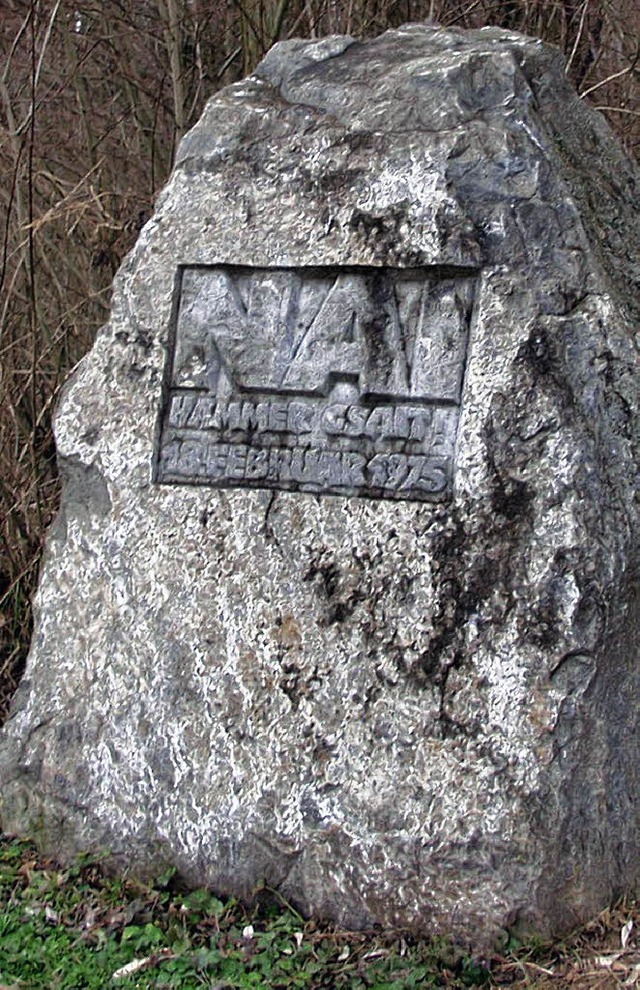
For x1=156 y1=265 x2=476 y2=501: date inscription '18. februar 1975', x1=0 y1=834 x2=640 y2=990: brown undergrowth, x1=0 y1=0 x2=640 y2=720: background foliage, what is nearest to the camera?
x1=0 y1=834 x2=640 y2=990: brown undergrowth

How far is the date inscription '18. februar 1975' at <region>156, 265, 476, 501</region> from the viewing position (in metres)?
2.68

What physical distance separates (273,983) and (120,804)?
0.57m

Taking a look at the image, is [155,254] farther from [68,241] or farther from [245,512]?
[68,241]

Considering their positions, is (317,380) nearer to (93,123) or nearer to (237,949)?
(237,949)

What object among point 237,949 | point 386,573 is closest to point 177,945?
point 237,949

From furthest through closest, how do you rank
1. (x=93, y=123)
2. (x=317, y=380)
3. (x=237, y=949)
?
(x=93, y=123)
(x=317, y=380)
(x=237, y=949)

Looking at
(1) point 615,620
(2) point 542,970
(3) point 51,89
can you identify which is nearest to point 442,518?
(1) point 615,620

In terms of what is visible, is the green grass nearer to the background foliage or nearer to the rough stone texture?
the rough stone texture

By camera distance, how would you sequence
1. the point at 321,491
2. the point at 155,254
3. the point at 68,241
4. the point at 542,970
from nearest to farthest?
the point at 542,970 < the point at 321,491 < the point at 155,254 < the point at 68,241

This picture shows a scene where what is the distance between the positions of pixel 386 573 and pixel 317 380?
0.44 metres

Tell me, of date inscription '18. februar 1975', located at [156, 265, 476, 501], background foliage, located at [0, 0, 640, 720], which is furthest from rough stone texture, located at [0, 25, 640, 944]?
background foliage, located at [0, 0, 640, 720]

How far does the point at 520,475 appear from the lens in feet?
8.48

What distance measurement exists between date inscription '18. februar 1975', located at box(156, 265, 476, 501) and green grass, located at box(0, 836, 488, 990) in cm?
88

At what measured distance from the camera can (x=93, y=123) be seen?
489cm
